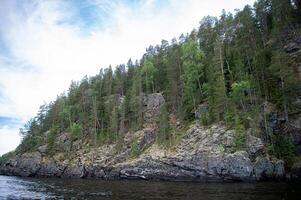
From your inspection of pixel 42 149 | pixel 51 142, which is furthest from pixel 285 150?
pixel 42 149

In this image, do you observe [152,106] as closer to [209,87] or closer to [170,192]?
[209,87]

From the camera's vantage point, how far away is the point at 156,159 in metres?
60.6

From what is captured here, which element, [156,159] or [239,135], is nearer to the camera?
[239,135]

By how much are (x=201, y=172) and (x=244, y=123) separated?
535 inches

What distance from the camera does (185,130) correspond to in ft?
219

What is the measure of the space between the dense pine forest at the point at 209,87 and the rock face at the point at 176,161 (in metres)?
2.89

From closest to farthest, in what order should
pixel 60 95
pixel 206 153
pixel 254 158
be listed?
pixel 254 158 → pixel 206 153 → pixel 60 95

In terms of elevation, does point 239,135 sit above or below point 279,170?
above

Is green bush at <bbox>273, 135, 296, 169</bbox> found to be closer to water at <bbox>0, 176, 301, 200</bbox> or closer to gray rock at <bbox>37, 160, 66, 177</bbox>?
water at <bbox>0, 176, 301, 200</bbox>

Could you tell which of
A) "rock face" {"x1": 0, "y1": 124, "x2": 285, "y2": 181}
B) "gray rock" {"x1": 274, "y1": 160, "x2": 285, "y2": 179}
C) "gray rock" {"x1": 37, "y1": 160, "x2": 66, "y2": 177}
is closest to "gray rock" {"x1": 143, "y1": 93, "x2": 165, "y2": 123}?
"rock face" {"x1": 0, "y1": 124, "x2": 285, "y2": 181}

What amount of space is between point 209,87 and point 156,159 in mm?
22407

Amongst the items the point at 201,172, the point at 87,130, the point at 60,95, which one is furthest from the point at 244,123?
the point at 60,95

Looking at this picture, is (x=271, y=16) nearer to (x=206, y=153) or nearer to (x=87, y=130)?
(x=206, y=153)

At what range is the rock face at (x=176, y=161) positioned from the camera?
4956 centimetres
